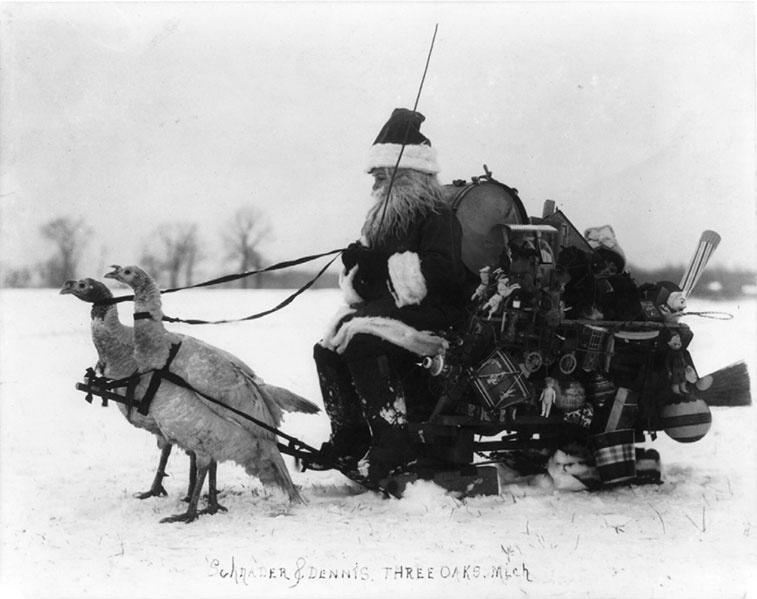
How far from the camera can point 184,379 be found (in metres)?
4.91

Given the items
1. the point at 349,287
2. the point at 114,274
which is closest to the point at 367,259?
the point at 349,287

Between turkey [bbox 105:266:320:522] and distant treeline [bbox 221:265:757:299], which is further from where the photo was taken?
distant treeline [bbox 221:265:757:299]

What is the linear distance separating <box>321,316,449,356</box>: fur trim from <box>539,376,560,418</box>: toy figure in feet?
2.32

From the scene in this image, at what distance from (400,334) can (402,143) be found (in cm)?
121

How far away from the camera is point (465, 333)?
5258 millimetres

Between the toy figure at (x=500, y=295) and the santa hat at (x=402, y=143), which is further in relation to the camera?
the santa hat at (x=402, y=143)

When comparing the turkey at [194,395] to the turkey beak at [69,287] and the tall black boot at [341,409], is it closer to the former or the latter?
the turkey beak at [69,287]

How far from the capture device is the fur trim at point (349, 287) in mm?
5612

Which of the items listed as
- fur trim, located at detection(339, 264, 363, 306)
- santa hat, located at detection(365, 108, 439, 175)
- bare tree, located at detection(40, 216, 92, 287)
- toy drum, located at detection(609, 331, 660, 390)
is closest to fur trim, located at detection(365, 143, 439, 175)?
santa hat, located at detection(365, 108, 439, 175)

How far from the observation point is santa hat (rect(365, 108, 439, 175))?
5434 millimetres

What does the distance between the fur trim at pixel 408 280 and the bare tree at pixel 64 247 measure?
3.09m

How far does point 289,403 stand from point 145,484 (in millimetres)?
1191

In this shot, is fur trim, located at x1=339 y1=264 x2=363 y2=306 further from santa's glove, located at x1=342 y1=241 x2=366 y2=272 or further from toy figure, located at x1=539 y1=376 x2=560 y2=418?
toy figure, located at x1=539 y1=376 x2=560 y2=418

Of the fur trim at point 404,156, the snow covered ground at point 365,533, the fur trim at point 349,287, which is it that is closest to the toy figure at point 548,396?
the snow covered ground at point 365,533
